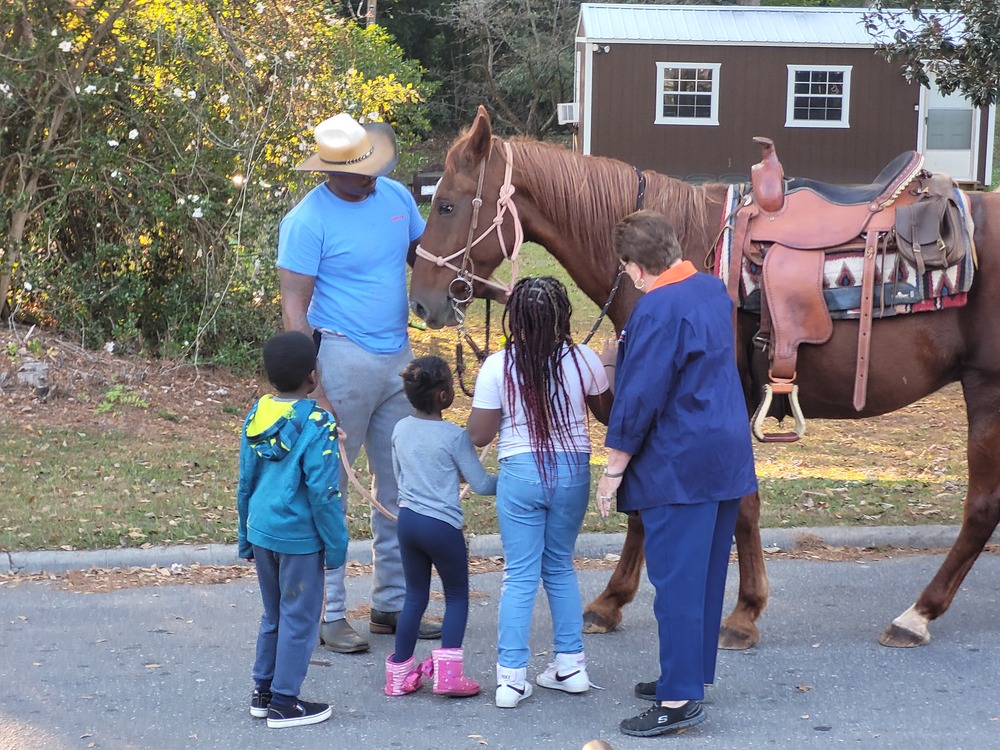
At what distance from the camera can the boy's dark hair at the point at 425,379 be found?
3965mm

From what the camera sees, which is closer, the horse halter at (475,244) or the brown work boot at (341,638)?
the horse halter at (475,244)

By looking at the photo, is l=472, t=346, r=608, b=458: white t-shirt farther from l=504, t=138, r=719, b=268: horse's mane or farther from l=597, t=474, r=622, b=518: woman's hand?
l=504, t=138, r=719, b=268: horse's mane

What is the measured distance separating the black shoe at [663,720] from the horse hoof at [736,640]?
0.86 m

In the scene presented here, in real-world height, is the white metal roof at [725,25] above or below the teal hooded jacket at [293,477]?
above

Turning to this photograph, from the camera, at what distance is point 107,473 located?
716 cm

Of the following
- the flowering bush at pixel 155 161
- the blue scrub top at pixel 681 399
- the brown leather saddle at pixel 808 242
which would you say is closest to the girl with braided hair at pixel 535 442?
the blue scrub top at pixel 681 399

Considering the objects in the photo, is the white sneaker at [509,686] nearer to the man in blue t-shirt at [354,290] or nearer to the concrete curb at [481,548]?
the man in blue t-shirt at [354,290]

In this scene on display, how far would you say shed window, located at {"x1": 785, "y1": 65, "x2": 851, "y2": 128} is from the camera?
A: 22781 millimetres

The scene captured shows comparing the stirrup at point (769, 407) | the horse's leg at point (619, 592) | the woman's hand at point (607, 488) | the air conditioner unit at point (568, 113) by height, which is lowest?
the horse's leg at point (619, 592)

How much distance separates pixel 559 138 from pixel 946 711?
30.0 metres

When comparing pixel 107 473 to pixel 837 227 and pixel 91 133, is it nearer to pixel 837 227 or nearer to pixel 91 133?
pixel 91 133

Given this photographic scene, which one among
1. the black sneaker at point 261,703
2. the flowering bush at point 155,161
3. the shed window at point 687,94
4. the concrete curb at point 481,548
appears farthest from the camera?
the shed window at point 687,94

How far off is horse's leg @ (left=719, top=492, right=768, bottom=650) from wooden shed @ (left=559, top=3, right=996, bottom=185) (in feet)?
61.3

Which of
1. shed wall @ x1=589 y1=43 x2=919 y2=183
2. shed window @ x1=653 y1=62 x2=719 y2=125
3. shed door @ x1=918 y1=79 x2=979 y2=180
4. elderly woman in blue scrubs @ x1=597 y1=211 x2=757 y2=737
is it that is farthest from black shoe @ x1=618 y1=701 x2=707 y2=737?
shed door @ x1=918 y1=79 x2=979 y2=180
